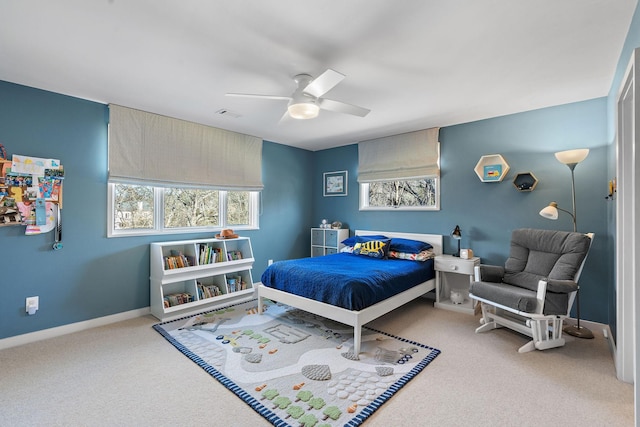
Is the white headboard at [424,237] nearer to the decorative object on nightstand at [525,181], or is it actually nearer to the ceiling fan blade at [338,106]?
the decorative object on nightstand at [525,181]

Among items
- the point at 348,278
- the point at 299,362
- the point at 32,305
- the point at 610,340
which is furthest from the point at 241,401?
the point at 610,340

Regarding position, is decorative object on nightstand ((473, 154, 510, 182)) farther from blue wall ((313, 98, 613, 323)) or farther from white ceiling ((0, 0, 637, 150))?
white ceiling ((0, 0, 637, 150))

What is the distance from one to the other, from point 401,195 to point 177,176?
321 centimetres

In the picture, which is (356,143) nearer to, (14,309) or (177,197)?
(177,197)

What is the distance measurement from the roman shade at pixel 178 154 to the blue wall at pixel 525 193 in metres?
2.35

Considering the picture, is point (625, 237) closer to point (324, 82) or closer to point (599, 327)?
point (599, 327)

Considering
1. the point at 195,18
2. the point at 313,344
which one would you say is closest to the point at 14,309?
the point at 313,344

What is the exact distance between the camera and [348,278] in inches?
112

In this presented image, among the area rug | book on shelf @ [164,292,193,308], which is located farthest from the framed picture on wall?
book on shelf @ [164,292,193,308]

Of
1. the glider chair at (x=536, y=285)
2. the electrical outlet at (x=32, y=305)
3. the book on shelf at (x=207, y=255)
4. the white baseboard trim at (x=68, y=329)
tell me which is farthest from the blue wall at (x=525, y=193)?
the electrical outlet at (x=32, y=305)

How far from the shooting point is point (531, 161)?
354cm

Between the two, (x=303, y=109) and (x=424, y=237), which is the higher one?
(x=303, y=109)

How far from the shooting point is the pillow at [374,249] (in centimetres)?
405

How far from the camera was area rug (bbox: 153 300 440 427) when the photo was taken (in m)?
1.94
